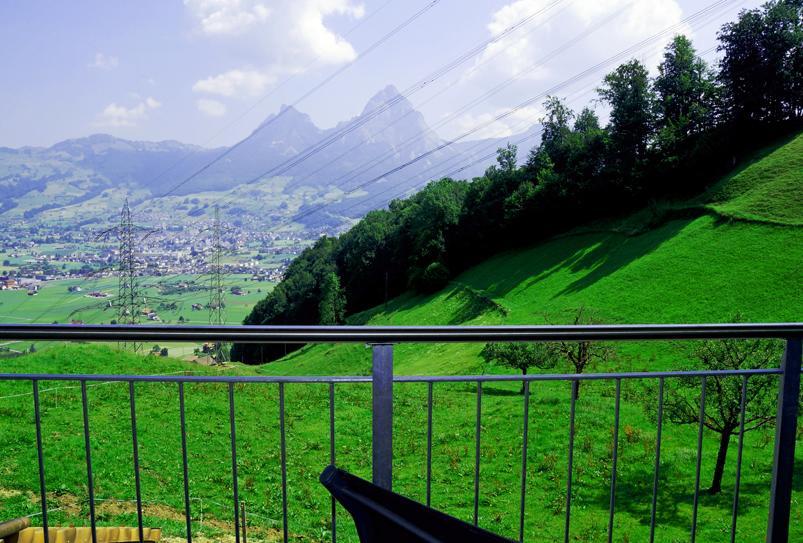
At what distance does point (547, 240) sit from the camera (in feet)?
134

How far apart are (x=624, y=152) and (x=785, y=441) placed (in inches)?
1636

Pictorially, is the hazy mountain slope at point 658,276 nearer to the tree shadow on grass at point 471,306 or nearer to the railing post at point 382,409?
the tree shadow on grass at point 471,306

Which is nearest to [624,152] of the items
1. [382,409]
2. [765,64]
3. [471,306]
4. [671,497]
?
[765,64]

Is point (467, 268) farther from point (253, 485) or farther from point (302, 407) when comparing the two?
point (253, 485)

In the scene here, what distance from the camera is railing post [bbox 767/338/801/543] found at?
91.4 inches

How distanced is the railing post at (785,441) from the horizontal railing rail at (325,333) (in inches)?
23.3

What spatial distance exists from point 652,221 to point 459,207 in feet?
58.3

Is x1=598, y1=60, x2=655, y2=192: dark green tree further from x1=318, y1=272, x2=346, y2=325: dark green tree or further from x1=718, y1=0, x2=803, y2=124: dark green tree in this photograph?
x1=318, y1=272, x2=346, y2=325: dark green tree

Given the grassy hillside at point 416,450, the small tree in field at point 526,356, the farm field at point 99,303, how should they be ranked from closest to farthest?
the grassy hillside at point 416,450 < the small tree in field at point 526,356 < the farm field at point 99,303

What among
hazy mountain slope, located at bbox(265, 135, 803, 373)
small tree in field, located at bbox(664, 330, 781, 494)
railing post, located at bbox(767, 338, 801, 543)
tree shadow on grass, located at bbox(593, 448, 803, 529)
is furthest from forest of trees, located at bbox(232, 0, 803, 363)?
railing post, located at bbox(767, 338, 801, 543)

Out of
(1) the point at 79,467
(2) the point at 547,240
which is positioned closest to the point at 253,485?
(1) the point at 79,467

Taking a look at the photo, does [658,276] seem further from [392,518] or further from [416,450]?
[392,518]

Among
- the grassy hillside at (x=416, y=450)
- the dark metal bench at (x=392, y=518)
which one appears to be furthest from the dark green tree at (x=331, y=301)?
the dark metal bench at (x=392, y=518)

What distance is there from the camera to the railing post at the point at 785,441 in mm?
2320
